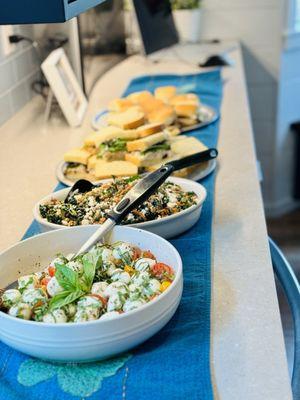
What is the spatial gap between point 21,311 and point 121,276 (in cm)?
14

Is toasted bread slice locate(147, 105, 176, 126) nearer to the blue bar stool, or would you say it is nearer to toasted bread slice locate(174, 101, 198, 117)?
toasted bread slice locate(174, 101, 198, 117)

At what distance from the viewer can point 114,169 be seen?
4.56 feet

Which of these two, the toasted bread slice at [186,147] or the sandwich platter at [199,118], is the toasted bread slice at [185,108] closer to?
the sandwich platter at [199,118]

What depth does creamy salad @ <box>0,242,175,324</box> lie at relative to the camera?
2.62 ft

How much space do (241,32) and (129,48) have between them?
0.59 meters

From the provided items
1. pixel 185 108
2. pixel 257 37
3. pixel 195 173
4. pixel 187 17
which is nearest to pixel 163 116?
pixel 185 108

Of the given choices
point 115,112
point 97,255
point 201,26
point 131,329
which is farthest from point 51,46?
point 131,329

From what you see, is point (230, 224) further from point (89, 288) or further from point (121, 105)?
point (121, 105)

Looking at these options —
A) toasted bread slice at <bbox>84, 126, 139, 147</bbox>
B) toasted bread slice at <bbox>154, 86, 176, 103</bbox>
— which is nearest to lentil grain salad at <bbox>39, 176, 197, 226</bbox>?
toasted bread slice at <bbox>84, 126, 139, 147</bbox>

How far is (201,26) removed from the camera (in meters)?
3.25

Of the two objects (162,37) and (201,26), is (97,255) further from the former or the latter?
(201,26)

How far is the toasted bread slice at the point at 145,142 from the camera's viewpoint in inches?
57.6

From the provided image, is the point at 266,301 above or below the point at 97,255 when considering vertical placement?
below

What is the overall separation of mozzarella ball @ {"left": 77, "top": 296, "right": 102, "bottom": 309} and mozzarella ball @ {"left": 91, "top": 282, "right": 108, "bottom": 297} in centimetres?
2
